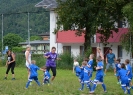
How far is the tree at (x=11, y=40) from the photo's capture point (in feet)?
354

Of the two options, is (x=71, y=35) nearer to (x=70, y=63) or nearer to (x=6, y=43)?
(x=70, y=63)

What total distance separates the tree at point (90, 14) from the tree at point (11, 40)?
2681 inches

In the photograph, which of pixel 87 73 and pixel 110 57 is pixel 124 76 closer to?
pixel 87 73

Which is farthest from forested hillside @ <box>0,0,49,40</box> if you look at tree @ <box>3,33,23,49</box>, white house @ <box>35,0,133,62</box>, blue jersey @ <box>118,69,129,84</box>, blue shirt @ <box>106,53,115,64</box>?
blue jersey @ <box>118,69,129,84</box>

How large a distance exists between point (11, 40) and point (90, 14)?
7274 centimetres

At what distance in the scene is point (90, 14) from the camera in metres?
39.2

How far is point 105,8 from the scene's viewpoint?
125 feet

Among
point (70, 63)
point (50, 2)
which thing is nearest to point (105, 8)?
point (70, 63)

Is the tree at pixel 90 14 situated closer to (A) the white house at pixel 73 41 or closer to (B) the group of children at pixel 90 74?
(A) the white house at pixel 73 41

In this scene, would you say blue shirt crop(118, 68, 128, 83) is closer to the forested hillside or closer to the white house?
the white house

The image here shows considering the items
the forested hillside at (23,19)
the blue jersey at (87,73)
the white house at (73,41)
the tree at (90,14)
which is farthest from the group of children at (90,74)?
the forested hillside at (23,19)

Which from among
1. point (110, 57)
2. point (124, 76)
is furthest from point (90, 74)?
point (110, 57)

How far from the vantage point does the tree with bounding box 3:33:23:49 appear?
108 metres

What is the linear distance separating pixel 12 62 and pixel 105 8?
15433 mm
